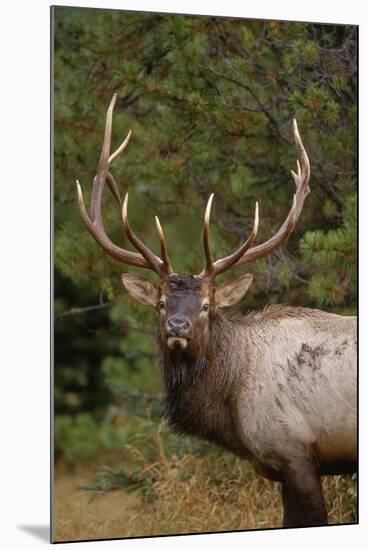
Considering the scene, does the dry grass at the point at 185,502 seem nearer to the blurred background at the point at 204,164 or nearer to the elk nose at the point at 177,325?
the blurred background at the point at 204,164

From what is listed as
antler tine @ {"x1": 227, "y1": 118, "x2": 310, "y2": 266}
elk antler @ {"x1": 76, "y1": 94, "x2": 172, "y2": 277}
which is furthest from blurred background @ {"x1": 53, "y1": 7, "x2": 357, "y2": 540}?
elk antler @ {"x1": 76, "y1": 94, "x2": 172, "y2": 277}

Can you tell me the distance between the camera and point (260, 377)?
6.83 metres

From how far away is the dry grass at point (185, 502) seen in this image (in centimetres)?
739

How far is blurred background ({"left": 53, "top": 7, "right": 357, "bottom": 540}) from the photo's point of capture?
7547 millimetres

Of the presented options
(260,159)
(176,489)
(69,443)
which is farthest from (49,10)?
(69,443)

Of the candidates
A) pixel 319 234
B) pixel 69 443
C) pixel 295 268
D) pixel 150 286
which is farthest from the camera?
pixel 69 443

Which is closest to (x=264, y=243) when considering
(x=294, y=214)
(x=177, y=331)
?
(x=294, y=214)

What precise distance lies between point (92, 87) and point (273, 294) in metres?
1.52

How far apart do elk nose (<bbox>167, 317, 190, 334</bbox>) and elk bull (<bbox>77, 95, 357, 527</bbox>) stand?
0.43 feet

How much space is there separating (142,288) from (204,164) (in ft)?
4.74

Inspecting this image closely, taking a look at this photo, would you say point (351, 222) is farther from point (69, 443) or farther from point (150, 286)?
point (69, 443)

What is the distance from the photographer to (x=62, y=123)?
8133 mm

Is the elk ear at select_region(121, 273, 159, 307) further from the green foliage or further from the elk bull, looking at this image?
the green foliage

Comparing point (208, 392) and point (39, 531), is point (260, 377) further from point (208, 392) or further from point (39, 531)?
point (39, 531)
